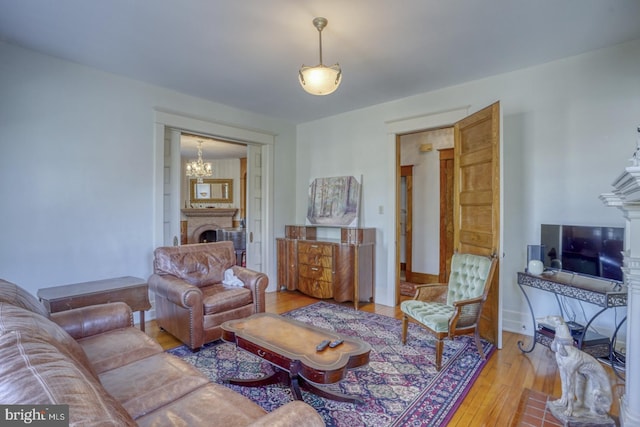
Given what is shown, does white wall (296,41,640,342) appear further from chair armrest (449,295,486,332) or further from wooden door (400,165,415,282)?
wooden door (400,165,415,282)

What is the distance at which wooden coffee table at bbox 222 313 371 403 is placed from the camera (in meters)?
1.80

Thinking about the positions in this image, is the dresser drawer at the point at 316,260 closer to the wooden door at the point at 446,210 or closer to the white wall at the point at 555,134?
the white wall at the point at 555,134

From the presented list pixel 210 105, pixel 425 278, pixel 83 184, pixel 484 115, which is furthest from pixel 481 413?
pixel 210 105

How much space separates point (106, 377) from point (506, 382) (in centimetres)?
277

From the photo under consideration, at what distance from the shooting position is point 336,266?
443 cm

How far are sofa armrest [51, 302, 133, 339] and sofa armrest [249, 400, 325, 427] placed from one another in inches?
67.5

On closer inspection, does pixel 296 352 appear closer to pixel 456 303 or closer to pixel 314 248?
pixel 456 303

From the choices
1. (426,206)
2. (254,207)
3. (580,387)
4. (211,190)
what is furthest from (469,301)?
(211,190)

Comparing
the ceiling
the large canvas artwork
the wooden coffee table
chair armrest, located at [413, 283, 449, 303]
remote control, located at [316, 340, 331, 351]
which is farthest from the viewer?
the large canvas artwork

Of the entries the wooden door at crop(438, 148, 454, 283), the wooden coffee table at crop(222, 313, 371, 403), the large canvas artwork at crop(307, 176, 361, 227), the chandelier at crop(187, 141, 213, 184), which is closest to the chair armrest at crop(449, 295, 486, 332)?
the wooden coffee table at crop(222, 313, 371, 403)

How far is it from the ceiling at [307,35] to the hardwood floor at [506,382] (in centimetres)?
287

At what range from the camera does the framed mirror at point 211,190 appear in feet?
28.8

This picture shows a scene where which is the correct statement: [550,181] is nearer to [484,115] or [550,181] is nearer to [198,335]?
[484,115]

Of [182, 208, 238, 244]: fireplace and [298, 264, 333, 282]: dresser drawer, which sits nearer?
[298, 264, 333, 282]: dresser drawer
